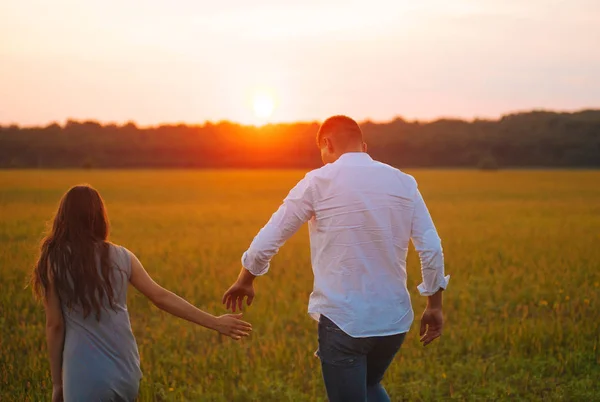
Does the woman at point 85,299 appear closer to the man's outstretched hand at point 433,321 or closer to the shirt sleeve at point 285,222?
the shirt sleeve at point 285,222

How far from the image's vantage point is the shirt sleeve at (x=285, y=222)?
3.26 m

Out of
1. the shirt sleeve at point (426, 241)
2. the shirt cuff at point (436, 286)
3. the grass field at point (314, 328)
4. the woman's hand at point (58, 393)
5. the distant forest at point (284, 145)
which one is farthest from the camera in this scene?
the distant forest at point (284, 145)

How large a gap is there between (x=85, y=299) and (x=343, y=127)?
1.41 meters

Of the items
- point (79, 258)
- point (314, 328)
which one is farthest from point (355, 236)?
point (314, 328)

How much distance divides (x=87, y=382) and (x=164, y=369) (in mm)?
3373

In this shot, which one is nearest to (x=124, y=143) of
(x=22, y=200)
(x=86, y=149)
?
(x=86, y=149)

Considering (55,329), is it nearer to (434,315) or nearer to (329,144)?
(329,144)

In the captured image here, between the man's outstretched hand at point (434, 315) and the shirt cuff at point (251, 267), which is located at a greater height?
the shirt cuff at point (251, 267)

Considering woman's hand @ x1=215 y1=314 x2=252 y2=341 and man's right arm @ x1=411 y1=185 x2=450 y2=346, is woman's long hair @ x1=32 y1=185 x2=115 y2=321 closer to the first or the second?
woman's hand @ x1=215 y1=314 x2=252 y2=341

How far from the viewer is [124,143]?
342 feet

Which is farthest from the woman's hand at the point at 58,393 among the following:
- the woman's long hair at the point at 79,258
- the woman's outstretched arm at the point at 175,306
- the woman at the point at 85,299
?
the woman's outstretched arm at the point at 175,306

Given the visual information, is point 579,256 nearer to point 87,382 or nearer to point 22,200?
point 87,382

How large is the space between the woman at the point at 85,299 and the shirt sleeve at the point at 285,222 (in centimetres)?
55

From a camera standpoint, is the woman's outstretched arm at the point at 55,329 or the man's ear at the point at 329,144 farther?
the man's ear at the point at 329,144
